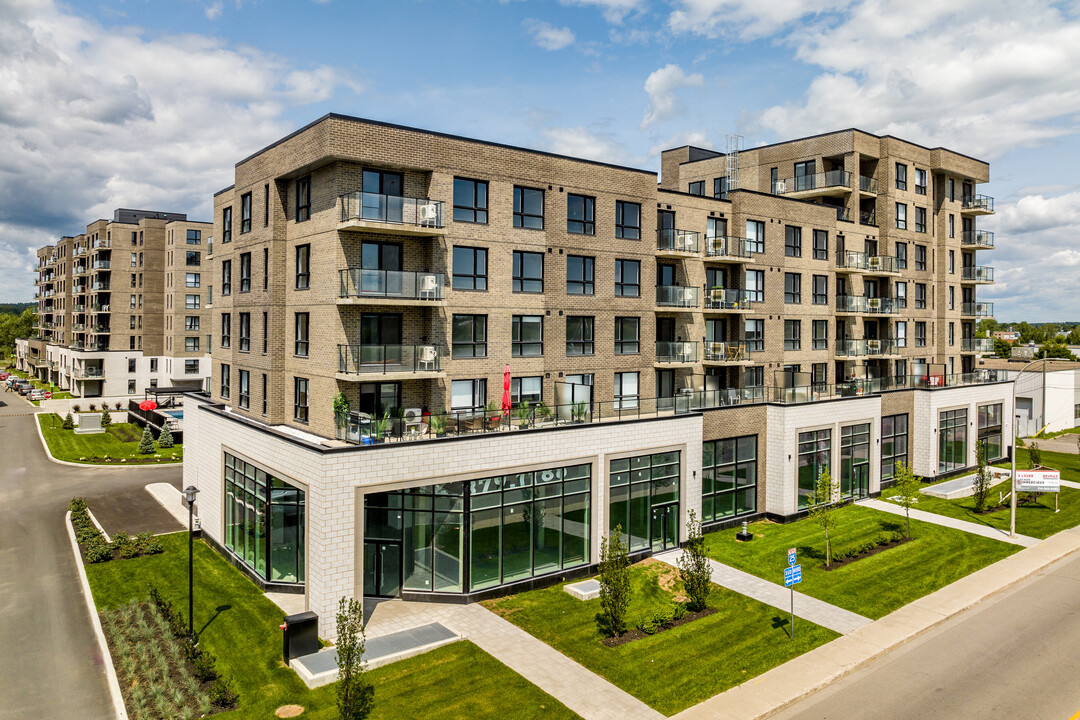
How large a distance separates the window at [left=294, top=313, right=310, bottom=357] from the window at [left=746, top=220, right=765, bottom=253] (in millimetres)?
21337

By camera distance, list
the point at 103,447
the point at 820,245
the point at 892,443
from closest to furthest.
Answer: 1. the point at 892,443
2. the point at 820,245
3. the point at 103,447

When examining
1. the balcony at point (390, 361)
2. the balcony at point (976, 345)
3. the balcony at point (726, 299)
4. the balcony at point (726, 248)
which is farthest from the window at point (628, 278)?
the balcony at point (976, 345)

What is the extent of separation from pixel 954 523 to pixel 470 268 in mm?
24482

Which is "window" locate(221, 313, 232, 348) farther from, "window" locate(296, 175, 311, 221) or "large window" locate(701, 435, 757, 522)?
"large window" locate(701, 435, 757, 522)

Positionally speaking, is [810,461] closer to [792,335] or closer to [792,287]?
[792,335]

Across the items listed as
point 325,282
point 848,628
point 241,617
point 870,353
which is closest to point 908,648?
point 848,628

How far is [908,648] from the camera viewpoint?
739 inches

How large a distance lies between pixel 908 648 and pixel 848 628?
1560 mm

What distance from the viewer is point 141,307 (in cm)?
7088

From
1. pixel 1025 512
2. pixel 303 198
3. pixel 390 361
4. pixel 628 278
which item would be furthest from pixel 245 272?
pixel 1025 512

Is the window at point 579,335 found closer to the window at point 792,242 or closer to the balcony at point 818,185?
the window at point 792,242

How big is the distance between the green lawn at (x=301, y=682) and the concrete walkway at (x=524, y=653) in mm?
391

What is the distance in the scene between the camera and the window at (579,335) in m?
27.8

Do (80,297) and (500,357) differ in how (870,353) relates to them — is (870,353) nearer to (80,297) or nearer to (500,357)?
(500,357)
